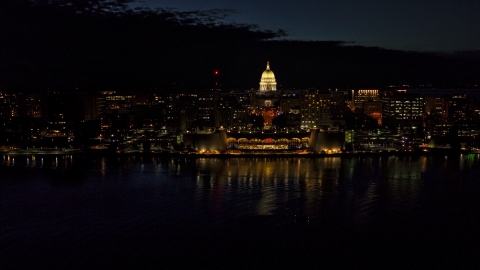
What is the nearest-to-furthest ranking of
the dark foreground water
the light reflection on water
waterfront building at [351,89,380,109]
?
the dark foreground water
the light reflection on water
waterfront building at [351,89,380,109]

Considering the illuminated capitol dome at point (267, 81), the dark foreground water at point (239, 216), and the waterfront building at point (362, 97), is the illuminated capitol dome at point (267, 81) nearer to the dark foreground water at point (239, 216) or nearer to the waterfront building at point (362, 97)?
the waterfront building at point (362, 97)

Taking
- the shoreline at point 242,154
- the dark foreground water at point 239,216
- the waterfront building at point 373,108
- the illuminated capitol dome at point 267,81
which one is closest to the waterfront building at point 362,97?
the waterfront building at point 373,108

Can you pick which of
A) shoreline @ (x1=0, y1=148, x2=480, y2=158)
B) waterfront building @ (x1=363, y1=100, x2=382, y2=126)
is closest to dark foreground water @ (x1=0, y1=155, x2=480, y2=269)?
shoreline @ (x1=0, y1=148, x2=480, y2=158)

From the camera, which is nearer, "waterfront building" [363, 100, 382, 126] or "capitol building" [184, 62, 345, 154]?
"capitol building" [184, 62, 345, 154]

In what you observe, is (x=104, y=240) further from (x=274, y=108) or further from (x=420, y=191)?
(x=274, y=108)

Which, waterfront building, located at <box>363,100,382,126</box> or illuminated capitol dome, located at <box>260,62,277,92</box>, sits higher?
illuminated capitol dome, located at <box>260,62,277,92</box>

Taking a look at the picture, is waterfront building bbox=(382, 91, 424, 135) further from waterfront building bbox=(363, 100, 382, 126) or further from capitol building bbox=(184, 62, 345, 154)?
capitol building bbox=(184, 62, 345, 154)
